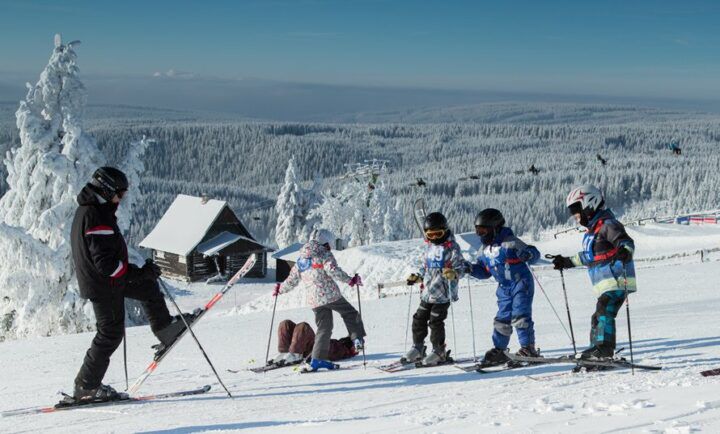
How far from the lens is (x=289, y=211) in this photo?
55469mm

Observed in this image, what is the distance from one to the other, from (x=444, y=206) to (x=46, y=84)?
11665cm

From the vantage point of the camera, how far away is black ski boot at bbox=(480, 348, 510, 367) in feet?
24.3

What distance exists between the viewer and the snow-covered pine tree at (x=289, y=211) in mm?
55125

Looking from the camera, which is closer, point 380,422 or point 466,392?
point 380,422

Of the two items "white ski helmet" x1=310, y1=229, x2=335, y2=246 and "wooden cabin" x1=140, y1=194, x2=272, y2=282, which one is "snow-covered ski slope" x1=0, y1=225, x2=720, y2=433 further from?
"wooden cabin" x1=140, y1=194, x2=272, y2=282

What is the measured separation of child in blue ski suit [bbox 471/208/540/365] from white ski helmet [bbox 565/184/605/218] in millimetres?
714

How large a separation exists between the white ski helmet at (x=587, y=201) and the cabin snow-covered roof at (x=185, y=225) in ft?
125

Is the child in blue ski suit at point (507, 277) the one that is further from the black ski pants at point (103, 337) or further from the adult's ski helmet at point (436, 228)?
the black ski pants at point (103, 337)

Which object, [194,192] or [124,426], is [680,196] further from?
[124,426]

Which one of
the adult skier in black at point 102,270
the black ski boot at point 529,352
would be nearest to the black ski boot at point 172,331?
the adult skier in black at point 102,270

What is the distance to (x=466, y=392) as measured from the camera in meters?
6.14

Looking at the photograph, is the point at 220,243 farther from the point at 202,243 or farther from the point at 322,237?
the point at 322,237

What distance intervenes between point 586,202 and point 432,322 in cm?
220

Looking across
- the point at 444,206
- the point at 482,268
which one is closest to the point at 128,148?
the point at 482,268
